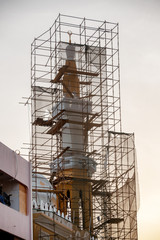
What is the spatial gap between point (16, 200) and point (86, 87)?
19597 millimetres

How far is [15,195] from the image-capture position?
3553 cm

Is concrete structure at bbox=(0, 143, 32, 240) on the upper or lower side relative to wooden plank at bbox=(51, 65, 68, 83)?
lower

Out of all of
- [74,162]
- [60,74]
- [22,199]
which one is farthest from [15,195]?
[60,74]

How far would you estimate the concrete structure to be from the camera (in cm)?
3348

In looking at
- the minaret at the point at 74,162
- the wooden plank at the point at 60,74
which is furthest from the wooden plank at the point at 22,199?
the wooden plank at the point at 60,74

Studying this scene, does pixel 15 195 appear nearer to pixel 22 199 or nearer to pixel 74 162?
pixel 22 199

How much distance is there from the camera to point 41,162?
52812 mm

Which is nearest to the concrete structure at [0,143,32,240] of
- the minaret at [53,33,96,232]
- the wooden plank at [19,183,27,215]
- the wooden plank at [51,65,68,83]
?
the wooden plank at [19,183,27,215]

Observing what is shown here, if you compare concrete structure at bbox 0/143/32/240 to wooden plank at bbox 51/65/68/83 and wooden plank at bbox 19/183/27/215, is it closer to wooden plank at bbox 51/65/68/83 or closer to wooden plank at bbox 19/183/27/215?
wooden plank at bbox 19/183/27/215

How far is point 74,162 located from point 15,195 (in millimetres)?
15858

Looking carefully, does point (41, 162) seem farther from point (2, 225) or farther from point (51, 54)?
point (2, 225)

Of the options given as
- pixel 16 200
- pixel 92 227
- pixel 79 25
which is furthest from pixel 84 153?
pixel 16 200

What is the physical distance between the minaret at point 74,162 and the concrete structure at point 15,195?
1260cm

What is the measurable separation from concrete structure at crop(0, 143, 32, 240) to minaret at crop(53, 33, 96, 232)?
41.3 ft
